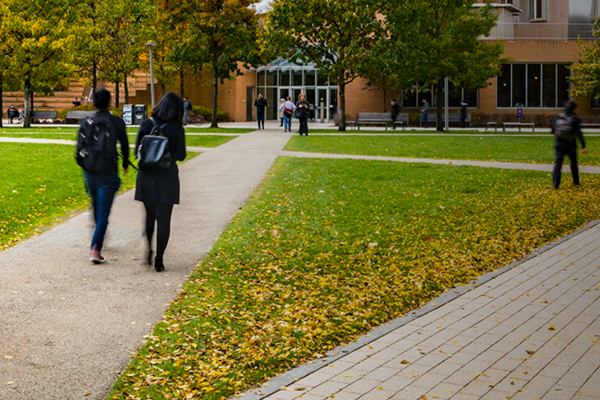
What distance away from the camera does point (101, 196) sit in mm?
7648

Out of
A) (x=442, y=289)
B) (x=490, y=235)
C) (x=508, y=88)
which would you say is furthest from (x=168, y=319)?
(x=508, y=88)

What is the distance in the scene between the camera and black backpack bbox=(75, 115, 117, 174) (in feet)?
24.7

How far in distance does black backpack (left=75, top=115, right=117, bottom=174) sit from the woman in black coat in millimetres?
490

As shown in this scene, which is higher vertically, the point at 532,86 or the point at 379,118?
the point at 532,86

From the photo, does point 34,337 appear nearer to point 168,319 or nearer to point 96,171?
point 168,319

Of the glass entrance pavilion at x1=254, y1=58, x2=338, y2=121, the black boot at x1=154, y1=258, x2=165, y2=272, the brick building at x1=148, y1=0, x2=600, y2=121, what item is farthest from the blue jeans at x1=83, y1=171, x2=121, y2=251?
the glass entrance pavilion at x1=254, y1=58, x2=338, y2=121

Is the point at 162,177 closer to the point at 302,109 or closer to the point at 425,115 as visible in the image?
the point at 302,109

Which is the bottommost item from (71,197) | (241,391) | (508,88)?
(241,391)

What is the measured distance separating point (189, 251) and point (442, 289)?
9.63ft

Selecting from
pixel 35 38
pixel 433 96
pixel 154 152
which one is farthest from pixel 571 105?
pixel 433 96

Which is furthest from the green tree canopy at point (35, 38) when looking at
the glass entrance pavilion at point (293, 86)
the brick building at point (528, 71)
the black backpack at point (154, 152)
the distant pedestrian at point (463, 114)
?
the black backpack at point (154, 152)

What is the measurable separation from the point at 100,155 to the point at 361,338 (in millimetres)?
3532

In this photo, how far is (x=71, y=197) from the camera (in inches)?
490

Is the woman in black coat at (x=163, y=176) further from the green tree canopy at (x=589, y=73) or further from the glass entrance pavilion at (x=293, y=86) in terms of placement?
the glass entrance pavilion at (x=293, y=86)
